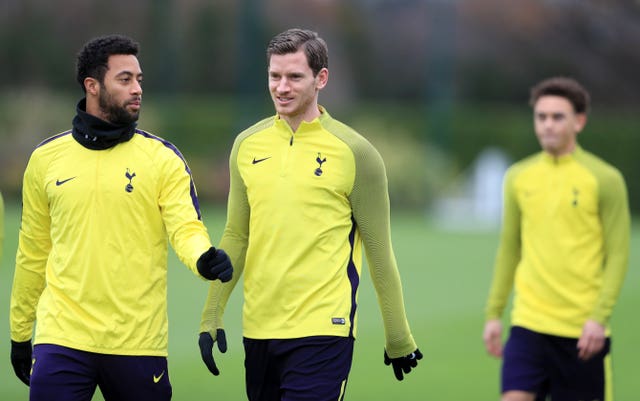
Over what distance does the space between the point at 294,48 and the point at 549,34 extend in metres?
39.6

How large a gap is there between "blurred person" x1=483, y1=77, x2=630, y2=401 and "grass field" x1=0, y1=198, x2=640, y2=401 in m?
3.16

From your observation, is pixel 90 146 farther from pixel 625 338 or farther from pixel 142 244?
pixel 625 338

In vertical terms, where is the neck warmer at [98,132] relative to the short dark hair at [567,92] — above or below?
below

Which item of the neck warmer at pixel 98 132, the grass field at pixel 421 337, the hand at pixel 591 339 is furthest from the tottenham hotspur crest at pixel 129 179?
the grass field at pixel 421 337

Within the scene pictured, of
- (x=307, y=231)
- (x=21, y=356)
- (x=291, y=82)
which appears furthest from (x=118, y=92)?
(x=21, y=356)

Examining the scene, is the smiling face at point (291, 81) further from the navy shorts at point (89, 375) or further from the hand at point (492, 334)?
the hand at point (492, 334)

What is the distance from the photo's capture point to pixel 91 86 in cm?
584

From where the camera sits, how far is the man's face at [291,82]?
5.75 m

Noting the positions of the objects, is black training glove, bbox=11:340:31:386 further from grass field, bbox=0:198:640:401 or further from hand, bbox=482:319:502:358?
grass field, bbox=0:198:640:401

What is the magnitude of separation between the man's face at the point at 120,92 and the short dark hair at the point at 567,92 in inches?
113

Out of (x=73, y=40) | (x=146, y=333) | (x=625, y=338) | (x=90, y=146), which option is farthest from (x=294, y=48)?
(x=73, y=40)

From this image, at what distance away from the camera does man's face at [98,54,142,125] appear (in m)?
5.75

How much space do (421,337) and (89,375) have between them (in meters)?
8.54

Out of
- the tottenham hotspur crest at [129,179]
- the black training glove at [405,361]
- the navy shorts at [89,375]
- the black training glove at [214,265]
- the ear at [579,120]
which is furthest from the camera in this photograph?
the ear at [579,120]
